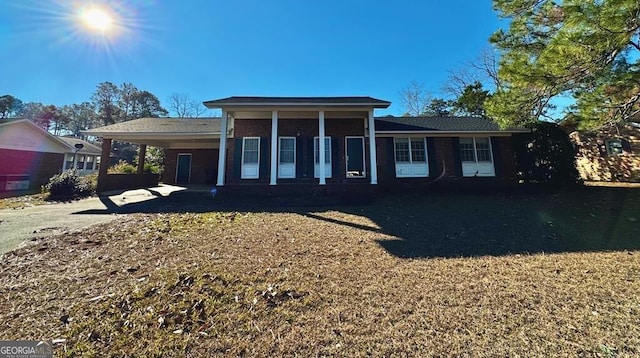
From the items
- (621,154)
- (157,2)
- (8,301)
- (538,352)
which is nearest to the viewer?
(538,352)

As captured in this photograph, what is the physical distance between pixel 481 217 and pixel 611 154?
1582cm

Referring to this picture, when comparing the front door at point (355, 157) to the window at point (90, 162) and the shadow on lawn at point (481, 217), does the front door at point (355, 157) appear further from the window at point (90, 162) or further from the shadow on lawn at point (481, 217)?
the window at point (90, 162)

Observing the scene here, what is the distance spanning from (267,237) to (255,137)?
853 centimetres

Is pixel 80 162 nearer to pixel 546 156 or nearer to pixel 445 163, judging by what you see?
pixel 445 163

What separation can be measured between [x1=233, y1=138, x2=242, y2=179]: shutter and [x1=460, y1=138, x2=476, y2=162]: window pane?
38.3 ft

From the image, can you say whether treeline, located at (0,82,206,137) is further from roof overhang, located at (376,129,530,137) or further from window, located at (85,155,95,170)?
roof overhang, located at (376,129,530,137)

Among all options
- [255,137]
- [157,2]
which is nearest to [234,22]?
[157,2]

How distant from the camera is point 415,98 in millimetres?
32031

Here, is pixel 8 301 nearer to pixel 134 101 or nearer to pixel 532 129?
pixel 532 129

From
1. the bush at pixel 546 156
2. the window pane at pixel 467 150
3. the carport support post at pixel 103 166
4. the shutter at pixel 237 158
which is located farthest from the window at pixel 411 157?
the carport support post at pixel 103 166

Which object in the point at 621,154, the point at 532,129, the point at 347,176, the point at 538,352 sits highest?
the point at 532,129

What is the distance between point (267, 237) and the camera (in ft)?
19.2

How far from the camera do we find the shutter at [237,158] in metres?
12.8

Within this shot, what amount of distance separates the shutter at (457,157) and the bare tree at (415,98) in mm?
18522
